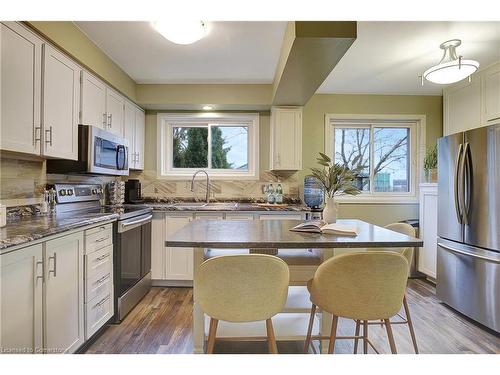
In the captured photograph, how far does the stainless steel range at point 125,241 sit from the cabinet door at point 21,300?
89 centimetres

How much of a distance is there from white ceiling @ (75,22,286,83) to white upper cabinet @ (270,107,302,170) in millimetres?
465

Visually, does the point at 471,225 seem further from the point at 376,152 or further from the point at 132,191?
the point at 132,191

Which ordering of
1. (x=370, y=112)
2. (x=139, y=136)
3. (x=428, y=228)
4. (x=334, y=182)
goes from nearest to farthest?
(x=334, y=182) < (x=428, y=228) < (x=139, y=136) < (x=370, y=112)

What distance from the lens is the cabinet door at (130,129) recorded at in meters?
3.23

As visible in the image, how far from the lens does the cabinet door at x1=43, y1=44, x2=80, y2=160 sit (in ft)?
6.37

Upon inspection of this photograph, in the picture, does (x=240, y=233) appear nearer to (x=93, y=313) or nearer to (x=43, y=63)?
(x=93, y=313)

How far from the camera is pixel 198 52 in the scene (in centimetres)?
267

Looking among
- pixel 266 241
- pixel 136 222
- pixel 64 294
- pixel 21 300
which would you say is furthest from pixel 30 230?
pixel 266 241

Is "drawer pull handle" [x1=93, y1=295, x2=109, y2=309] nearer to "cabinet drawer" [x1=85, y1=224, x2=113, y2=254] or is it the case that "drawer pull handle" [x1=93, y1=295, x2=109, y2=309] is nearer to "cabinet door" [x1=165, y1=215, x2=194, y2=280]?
"cabinet drawer" [x1=85, y1=224, x2=113, y2=254]

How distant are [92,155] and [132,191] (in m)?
1.14
